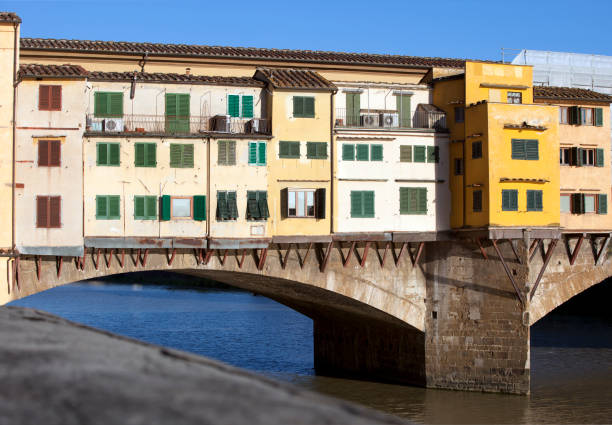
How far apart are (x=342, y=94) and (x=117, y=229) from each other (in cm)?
959

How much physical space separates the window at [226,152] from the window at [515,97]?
10.5 metres

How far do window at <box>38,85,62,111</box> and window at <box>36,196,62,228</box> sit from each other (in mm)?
2885

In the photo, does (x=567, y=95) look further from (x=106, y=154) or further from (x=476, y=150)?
(x=106, y=154)

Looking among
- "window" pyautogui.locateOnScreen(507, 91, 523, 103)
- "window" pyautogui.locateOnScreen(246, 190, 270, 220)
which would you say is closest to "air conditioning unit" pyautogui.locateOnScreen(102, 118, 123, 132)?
"window" pyautogui.locateOnScreen(246, 190, 270, 220)

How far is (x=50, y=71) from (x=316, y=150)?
9167 mm

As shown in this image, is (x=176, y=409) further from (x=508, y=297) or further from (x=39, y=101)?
(x=508, y=297)

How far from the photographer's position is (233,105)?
2889cm

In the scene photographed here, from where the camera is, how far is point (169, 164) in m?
27.5

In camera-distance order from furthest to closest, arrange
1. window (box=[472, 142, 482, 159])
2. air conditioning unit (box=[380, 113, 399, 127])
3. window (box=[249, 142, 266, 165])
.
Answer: air conditioning unit (box=[380, 113, 399, 127]) → window (box=[472, 142, 482, 159]) → window (box=[249, 142, 266, 165])

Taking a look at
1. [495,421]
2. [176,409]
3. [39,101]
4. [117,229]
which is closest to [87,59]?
[39,101]

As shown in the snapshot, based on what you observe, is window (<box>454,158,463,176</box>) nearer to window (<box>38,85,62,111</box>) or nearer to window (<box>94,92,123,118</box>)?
window (<box>94,92,123,118</box>)

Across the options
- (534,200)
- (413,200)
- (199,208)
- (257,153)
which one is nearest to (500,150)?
(534,200)

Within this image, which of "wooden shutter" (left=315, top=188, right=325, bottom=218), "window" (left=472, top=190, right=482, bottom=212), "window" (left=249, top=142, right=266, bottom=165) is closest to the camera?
"window" (left=249, top=142, right=266, bottom=165)

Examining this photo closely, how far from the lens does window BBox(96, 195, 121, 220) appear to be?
26844 mm
